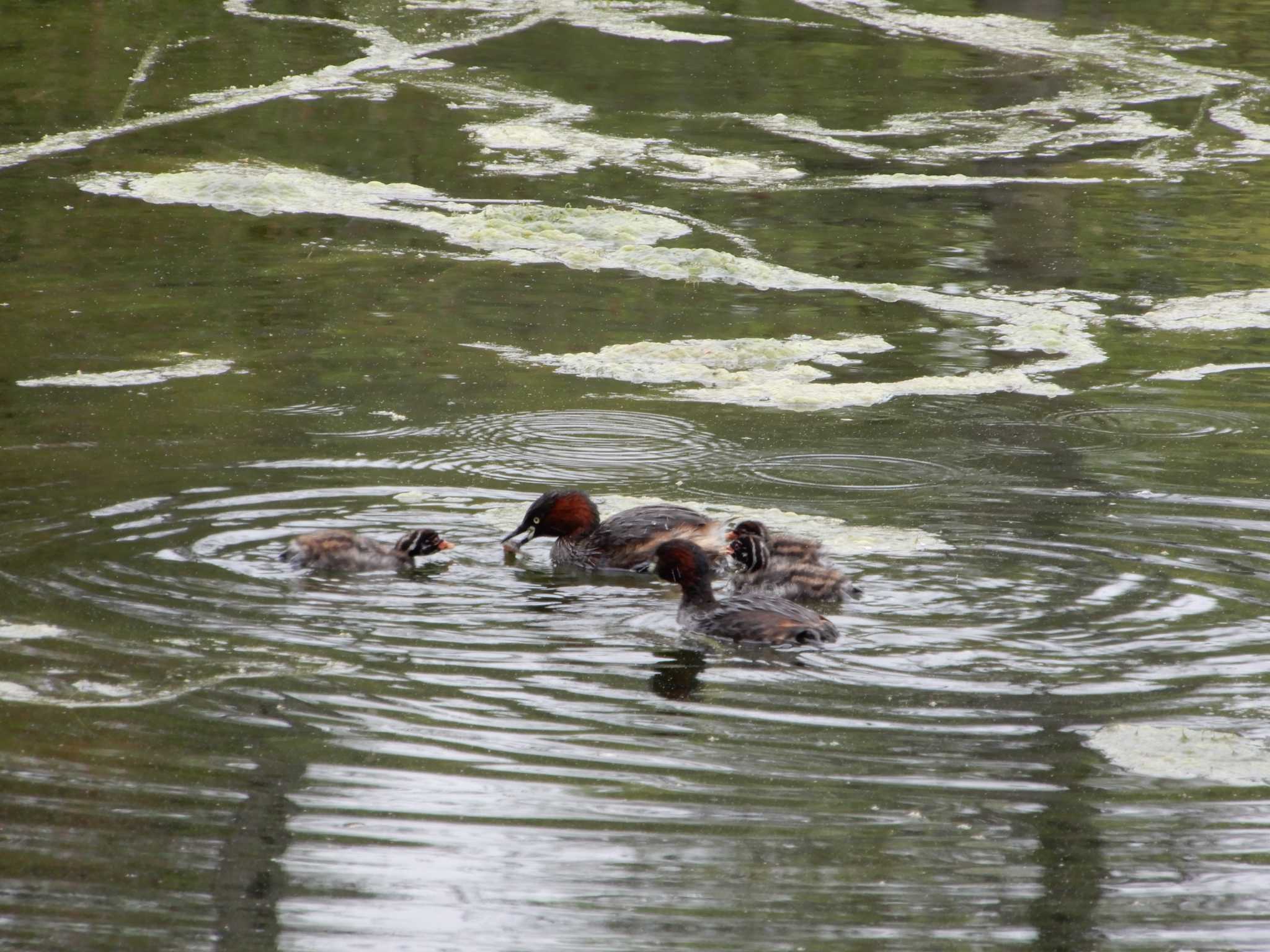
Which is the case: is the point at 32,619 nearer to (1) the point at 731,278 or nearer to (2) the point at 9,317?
(2) the point at 9,317

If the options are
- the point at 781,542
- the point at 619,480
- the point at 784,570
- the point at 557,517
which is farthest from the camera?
the point at 619,480

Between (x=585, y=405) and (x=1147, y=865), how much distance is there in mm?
5044

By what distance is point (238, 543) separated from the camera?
696cm

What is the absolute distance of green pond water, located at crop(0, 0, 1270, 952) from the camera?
14.6 ft

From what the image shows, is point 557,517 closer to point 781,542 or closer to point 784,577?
point 781,542

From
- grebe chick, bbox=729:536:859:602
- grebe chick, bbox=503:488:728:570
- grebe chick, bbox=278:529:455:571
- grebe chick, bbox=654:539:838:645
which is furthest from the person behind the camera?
grebe chick, bbox=503:488:728:570

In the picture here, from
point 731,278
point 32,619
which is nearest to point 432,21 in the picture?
point 731,278

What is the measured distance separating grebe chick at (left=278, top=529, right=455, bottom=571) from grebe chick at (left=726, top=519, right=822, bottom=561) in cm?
110

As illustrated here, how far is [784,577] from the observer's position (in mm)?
6691

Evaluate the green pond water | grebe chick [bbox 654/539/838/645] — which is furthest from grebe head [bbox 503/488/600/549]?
grebe chick [bbox 654/539/838/645]

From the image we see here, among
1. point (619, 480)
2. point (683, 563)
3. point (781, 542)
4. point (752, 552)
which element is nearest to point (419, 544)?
point (683, 563)

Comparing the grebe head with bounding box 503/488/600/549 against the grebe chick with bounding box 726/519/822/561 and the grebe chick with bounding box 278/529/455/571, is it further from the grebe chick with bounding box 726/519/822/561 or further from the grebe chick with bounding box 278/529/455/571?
the grebe chick with bounding box 726/519/822/561

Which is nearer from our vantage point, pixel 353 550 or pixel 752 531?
pixel 353 550

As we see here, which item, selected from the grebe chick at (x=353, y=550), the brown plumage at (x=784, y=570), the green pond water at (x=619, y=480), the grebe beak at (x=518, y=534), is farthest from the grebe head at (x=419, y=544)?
the brown plumage at (x=784, y=570)
